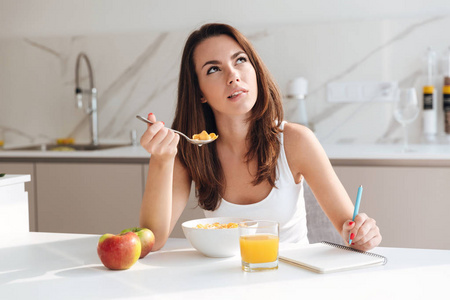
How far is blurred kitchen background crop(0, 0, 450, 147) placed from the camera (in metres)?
3.00

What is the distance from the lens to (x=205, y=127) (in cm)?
184

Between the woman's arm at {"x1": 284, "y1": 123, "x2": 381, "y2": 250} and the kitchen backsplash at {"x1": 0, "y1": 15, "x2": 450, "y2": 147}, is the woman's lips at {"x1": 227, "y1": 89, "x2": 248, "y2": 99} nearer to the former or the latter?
the woman's arm at {"x1": 284, "y1": 123, "x2": 381, "y2": 250}

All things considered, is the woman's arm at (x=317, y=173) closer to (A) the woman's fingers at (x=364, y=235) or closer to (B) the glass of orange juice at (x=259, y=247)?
(A) the woman's fingers at (x=364, y=235)

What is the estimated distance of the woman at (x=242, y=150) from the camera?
1.65 meters

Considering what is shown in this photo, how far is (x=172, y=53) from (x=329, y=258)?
7.74ft

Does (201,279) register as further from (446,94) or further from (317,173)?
(446,94)

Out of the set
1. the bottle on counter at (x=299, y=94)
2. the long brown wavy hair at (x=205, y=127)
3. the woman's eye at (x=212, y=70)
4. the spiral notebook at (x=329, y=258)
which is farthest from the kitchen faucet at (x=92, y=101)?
the spiral notebook at (x=329, y=258)

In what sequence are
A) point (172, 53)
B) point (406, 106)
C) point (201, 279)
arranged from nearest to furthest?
point (201, 279) → point (406, 106) → point (172, 53)

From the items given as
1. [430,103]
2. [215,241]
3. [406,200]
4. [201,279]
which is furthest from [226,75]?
[430,103]

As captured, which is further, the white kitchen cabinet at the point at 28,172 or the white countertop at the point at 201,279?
the white kitchen cabinet at the point at 28,172

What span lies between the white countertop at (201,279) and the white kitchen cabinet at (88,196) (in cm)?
146

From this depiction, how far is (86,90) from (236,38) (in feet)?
6.35

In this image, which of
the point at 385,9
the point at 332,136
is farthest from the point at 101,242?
the point at 385,9

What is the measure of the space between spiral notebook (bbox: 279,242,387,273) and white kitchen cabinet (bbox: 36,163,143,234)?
1621 millimetres
